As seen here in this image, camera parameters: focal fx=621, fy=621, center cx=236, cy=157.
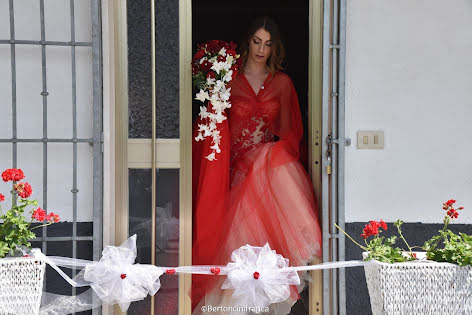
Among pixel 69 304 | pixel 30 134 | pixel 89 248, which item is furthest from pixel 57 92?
pixel 69 304

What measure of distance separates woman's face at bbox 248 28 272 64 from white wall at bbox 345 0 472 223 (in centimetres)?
86

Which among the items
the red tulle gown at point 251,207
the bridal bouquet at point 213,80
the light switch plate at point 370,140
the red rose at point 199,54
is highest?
the red rose at point 199,54

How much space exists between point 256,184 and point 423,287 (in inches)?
55.4

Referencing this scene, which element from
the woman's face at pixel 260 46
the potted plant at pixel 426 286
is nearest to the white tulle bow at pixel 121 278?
the potted plant at pixel 426 286

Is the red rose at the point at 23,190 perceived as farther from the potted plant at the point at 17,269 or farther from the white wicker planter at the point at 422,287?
the white wicker planter at the point at 422,287

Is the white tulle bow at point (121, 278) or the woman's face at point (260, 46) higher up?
the woman's face at point (260, 46)

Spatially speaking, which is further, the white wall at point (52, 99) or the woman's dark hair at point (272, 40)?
the woman's dark hair at point (272, 40)

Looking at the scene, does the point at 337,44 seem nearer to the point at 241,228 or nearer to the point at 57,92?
the point at 241,228

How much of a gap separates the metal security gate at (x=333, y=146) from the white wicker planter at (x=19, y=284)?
60.4 inches

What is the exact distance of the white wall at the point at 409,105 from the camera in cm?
349

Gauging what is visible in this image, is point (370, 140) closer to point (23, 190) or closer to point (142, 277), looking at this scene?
point (142, 277)

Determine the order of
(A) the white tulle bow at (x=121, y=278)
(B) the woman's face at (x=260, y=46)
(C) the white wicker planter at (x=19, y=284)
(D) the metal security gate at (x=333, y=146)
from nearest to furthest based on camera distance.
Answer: (C) the white wicker planter at (x=19, y=284), (A) the white tulle bow at (x=121, y=278), (D) the metal security gate at (x=333, y=146), (B) the woman's face at (x=260, y=46)

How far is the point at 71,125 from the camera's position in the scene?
331 centimetres

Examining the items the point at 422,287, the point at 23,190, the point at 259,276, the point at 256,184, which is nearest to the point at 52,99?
the point at 23,190
